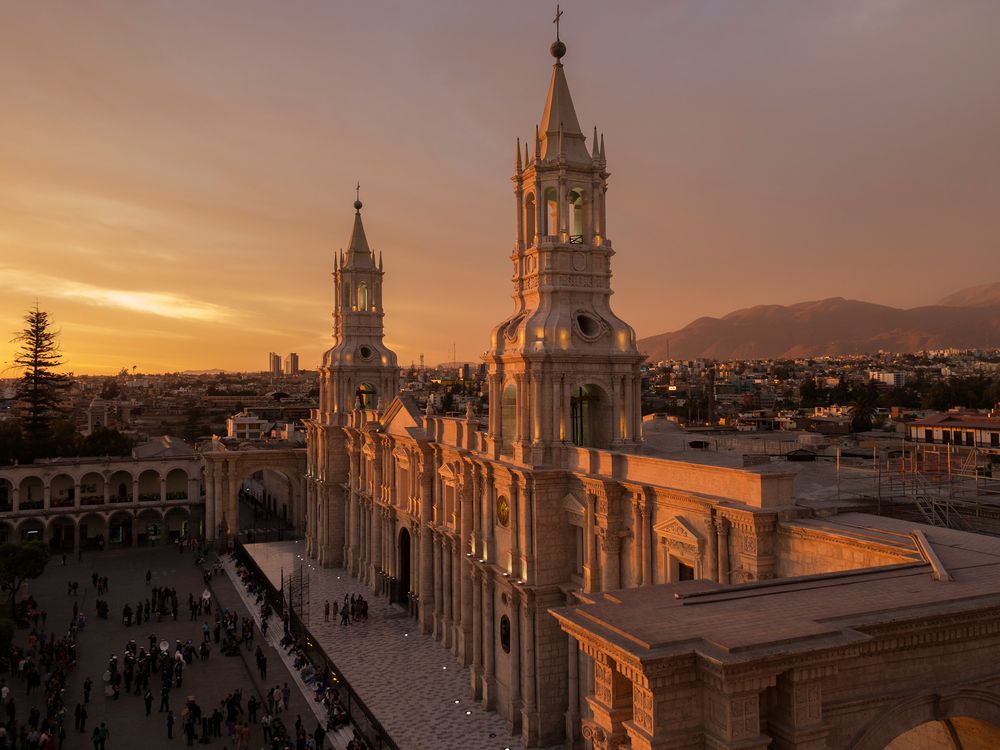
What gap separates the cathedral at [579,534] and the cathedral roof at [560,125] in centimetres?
6

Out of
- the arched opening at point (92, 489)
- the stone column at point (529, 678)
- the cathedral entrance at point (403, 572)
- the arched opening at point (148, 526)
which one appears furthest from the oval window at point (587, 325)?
the arched opening at point (92, 489)

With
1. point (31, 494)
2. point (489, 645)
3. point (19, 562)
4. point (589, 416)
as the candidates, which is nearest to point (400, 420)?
point (589, 416)

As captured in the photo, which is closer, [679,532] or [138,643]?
[679,532]

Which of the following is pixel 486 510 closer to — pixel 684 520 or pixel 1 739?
pixel 684 520

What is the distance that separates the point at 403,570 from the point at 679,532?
20402mm

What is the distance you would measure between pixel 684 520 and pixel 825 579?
5870 millimetres

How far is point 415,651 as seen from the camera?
28188mm

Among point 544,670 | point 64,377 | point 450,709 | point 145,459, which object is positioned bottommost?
point 450,709

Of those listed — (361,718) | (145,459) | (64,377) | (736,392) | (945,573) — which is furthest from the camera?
(736,392)

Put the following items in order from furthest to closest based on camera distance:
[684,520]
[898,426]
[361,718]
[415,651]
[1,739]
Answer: [898,426] → [415,651] → [361,718] → [1,739] → [684,520]

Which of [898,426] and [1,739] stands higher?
[898,426]

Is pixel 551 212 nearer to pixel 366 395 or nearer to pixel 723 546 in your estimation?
pixel 723 546

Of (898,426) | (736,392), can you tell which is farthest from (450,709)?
(736,392)

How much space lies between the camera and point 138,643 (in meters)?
29.3
